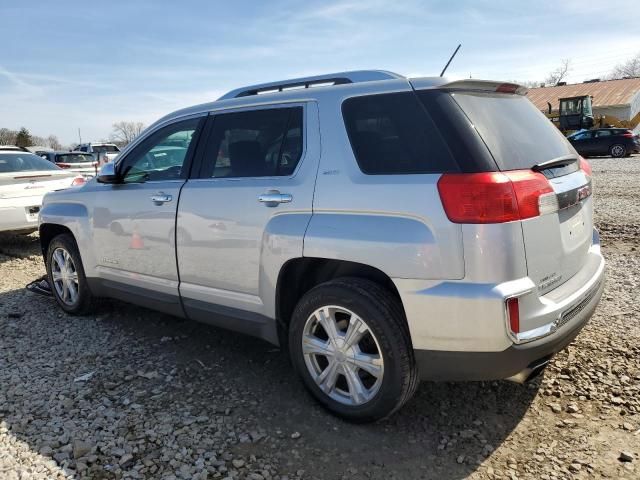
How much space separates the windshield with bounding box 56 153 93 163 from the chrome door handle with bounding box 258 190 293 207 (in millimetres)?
16966

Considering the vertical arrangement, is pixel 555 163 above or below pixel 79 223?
above

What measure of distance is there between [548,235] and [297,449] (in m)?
1.72

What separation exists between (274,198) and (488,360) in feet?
4.91

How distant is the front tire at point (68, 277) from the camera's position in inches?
188

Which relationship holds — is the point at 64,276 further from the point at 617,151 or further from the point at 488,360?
the point at 617,151

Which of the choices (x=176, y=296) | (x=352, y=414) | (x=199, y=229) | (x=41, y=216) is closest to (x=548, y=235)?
Answer: (x=352, y=414)

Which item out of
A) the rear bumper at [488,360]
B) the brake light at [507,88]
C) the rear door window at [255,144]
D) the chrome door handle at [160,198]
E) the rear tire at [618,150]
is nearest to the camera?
the rear bumper at [488,360]

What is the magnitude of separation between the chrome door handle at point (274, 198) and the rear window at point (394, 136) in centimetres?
50

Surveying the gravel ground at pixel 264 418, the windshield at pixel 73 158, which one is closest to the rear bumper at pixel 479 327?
the gravel ground at pixel 264 418

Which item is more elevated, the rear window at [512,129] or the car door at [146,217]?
the rear window at [512,129]

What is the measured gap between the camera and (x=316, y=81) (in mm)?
3385

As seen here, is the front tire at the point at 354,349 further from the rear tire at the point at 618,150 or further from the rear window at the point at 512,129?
the rear tire at the point at 618,150

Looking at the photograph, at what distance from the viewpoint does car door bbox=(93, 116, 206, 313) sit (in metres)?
3.81

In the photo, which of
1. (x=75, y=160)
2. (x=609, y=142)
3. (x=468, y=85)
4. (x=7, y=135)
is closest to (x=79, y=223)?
(x=468, y=85)
